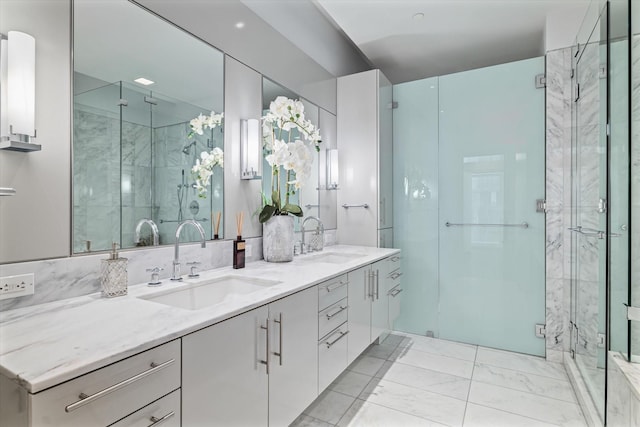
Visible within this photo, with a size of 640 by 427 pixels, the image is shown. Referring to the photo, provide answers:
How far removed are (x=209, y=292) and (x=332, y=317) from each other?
25.8 inches

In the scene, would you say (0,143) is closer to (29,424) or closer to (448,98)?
(29,424)

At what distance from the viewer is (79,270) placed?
1.26m

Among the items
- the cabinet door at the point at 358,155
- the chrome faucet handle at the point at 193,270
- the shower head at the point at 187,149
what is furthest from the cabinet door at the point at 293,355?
the cabinet door at the point at 358,155

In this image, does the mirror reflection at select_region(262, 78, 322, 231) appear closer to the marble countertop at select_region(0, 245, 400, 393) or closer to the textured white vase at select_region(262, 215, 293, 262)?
the textured white vase at select_region(262, 215, 293, 262)

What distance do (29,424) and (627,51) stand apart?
2.47 m

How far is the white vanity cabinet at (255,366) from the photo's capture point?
999 mm

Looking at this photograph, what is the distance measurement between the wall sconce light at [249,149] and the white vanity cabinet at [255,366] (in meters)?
0.86

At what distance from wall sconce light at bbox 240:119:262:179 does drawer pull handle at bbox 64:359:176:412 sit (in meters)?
1.30

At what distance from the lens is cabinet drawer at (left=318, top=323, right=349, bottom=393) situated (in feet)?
5.53

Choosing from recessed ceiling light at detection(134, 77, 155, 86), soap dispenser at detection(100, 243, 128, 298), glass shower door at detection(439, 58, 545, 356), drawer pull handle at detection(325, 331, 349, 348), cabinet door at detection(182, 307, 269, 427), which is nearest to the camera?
cabinet door at detection(182, 307, 269, 427)

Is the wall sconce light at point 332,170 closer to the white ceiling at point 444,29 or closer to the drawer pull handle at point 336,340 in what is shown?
the white ceiling at point 444,29

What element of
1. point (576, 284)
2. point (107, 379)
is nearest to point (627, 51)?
point (576, 284)

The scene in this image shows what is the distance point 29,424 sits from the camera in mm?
647

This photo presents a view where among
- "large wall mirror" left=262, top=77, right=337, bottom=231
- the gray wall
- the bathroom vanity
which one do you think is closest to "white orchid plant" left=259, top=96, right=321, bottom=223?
"large wall mirror" left=262, top=77, right=337, bottom=231
